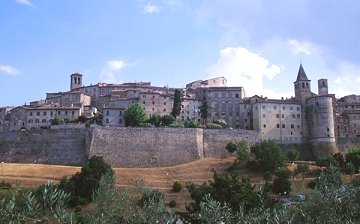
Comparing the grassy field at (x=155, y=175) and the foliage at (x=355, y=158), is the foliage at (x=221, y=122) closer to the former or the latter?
the grassy field at (x=155, y=175)

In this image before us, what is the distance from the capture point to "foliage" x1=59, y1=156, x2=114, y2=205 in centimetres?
4862

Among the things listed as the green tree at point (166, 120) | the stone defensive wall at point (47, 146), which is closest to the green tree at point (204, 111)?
the green tree at point (166, 120)

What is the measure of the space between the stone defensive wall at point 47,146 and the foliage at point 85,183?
1543 centimetres

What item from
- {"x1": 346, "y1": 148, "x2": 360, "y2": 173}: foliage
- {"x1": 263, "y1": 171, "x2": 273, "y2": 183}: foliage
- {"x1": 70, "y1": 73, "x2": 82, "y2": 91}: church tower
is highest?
Answer: {"x1": 70, "y1": 73, "x2": 82, "y2": 91}: church tower

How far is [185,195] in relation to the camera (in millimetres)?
53312

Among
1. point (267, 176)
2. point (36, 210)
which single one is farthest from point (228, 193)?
point (36, 210)

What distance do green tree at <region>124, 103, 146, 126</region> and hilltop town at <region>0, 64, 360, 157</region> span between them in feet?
14.5

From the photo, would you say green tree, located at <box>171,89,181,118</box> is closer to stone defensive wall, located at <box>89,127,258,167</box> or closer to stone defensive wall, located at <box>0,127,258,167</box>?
stone defensive wall, located at <box>0,127,258,167</box>

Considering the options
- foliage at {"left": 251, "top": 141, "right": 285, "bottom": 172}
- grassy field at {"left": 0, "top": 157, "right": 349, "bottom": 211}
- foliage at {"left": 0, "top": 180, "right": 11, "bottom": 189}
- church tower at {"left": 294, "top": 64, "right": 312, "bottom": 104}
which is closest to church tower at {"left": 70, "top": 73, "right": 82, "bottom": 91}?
grassy field at {"left": 0, "top": 157, "right": 349, "bottom": 211}

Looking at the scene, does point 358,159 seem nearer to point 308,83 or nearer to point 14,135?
point 308,83

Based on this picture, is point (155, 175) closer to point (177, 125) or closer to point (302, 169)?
point (177, 125)

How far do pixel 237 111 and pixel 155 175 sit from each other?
30716 millimetres

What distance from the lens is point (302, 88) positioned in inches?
3349

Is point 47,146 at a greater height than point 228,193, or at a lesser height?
greater
